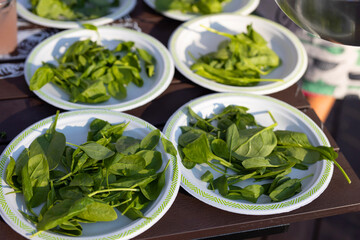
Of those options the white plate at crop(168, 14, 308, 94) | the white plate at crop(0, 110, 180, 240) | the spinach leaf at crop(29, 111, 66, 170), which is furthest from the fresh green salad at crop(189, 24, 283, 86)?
the spinach leaf at crop(29, 111, 66, 170)

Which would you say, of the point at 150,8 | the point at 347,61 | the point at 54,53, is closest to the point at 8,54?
the point at 54,53

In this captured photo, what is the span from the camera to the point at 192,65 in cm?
120

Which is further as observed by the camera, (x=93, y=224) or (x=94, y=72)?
(x=94, y=72)

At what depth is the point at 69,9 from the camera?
1.39m

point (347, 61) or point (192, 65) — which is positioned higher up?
point (192, 65)

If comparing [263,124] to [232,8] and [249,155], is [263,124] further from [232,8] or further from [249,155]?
[232,8]

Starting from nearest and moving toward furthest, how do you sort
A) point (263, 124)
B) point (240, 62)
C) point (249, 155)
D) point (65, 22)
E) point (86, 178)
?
point (86, 178) → point (249, 155) → point (263, 124) → point (240, 62) → point (65, 22)

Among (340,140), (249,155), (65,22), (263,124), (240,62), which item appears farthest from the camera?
(340,140)

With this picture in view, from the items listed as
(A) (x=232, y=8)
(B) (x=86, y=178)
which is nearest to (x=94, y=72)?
(B) (x=86, y=178)

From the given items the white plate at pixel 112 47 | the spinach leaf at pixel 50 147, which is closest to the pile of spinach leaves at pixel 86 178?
the spinach leaf at pixel 50 147

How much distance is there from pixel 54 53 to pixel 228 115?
0.49 meters

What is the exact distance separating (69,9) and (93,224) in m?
0.78

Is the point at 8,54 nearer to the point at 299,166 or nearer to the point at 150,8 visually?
the point at 150,8

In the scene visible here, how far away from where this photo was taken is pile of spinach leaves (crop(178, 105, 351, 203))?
0.89 metres
